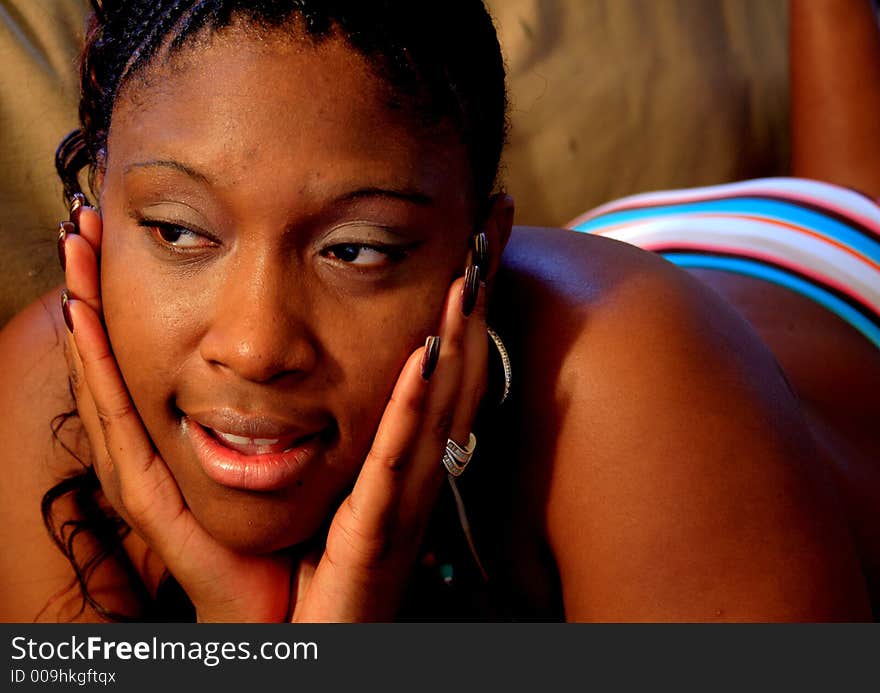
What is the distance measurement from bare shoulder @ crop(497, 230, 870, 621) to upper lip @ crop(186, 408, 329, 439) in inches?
10.6

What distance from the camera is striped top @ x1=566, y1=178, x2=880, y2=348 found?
1.51 metres

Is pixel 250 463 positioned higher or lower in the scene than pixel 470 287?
lower

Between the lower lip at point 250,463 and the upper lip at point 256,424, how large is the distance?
21 mm

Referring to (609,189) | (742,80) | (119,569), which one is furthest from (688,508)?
(742,80)

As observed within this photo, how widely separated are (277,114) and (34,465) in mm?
605

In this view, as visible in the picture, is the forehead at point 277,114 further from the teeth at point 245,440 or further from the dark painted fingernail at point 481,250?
the teeth at point 245,440

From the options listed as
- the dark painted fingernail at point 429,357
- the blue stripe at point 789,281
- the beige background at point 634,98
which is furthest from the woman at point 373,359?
the beige background at point 634,98

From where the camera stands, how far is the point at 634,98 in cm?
189

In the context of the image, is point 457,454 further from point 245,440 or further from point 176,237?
point 176,237

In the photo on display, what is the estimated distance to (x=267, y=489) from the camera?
0.93m

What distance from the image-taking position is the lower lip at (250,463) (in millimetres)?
915

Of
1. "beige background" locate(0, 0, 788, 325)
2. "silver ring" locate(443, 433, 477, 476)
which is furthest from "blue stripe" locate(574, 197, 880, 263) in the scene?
"silver ring" locate(443, 433, 477, 476)

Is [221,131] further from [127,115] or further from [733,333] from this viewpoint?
[733,333]

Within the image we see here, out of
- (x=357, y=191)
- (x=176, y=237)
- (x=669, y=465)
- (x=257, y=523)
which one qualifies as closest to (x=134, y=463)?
(x=257, y=523)
